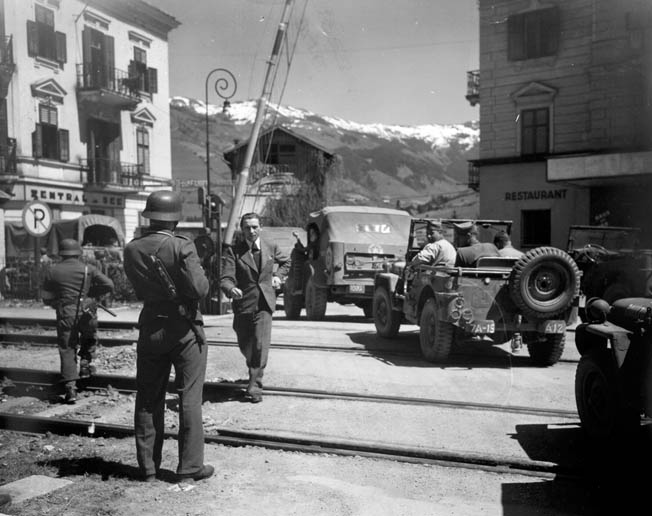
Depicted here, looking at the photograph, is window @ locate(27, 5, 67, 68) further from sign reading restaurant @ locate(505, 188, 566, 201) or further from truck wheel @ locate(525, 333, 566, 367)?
truck wheel @ locate(525, 333, 566, 367)

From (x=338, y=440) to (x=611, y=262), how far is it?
887 centimetres

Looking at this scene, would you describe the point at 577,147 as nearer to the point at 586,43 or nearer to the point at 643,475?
the point at 586,43

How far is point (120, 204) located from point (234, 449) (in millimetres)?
23609

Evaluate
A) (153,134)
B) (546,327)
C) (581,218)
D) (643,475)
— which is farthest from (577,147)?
(643,475)

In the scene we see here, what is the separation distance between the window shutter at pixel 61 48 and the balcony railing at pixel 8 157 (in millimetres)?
4377

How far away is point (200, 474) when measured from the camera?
4.66 m

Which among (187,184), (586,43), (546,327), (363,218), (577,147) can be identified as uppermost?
(586,43)

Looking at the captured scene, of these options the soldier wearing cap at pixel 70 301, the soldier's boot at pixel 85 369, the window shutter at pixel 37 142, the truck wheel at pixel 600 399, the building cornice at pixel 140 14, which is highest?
the building cornice at pixel 140 14

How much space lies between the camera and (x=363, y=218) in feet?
47.4

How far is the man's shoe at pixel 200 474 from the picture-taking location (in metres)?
4.62

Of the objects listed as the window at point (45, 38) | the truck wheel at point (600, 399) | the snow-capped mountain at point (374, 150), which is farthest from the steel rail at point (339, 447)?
the snow-capped mountain at point (374, 150)

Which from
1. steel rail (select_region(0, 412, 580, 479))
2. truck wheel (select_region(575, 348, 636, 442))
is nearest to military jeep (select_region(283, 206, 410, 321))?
steel rail (select_region(0, 412, 580, 479))

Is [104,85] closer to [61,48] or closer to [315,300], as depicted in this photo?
[61,48]

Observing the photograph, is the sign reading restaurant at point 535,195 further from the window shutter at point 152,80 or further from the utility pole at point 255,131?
the window shutter at point 152,80
